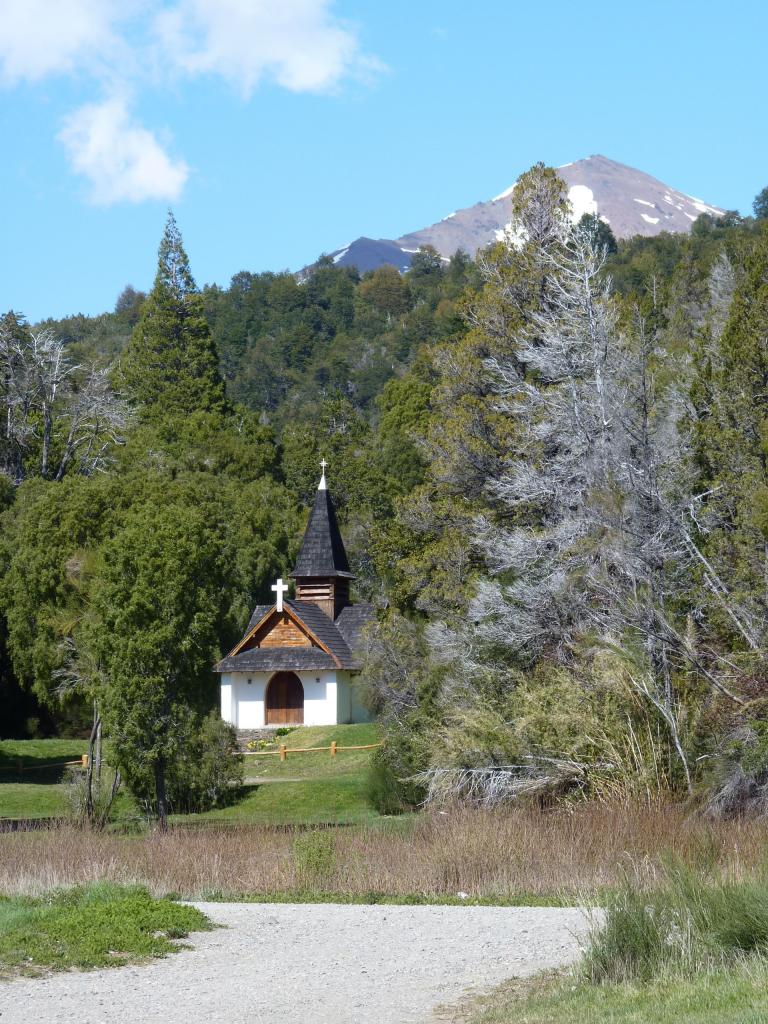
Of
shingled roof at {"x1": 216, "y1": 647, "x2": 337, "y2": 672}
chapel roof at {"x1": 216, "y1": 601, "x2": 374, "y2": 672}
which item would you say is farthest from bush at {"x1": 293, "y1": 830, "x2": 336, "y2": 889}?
shingled roof at {"x1": 216, "y1": 647, "x2": 337, "y2": 672}

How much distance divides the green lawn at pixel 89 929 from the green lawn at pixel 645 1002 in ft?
11.1

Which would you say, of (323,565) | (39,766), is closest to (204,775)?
(39,766)

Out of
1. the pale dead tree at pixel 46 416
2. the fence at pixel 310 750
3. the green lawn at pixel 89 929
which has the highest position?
the pale dead tree at pixel 46 416

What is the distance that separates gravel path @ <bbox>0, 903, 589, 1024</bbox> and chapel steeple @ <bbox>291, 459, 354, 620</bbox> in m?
40.8

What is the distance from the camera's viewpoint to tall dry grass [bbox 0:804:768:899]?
1467 centimetres

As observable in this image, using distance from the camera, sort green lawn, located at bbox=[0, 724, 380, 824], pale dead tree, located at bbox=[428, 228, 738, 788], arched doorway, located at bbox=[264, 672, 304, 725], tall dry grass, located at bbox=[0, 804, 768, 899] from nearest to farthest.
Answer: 1. tall dry grass, located at bbox=[0, 804, 768, 899]
2. pale dead tree, located at bbox=[428, 228, 738, 788]
3. green lawn, located at bbox=[0, 724, 380, 824]
4. arched doorway, located at bbox=[264, 672, 304, 725]

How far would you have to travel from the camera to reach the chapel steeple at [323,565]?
54125 millimetres

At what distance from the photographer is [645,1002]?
808 centimetres

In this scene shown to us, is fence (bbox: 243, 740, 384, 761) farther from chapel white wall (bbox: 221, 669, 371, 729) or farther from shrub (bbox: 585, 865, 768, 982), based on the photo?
shrub (bbox: 585, 865, 768, 982)

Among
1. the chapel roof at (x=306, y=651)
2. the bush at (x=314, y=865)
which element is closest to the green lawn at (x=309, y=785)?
the chapel roof at (x=306, y=651)

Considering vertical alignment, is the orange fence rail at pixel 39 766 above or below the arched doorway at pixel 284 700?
below

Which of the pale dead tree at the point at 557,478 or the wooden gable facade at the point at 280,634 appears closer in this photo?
the pale dead tree at the point at 557,478

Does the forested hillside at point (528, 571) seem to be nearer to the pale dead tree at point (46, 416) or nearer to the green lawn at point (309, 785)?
the green lawn at point (309, 785)

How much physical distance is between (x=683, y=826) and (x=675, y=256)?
283 feet
